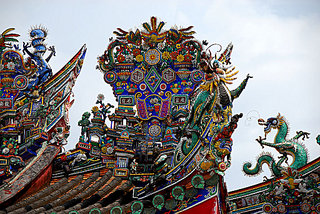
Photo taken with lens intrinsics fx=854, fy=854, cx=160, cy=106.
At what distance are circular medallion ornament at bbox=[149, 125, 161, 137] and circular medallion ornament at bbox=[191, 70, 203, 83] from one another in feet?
4.94

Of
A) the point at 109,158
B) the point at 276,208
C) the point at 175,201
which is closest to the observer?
the point at 175,201

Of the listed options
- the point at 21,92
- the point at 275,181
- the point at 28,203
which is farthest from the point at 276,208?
the point at 21,92

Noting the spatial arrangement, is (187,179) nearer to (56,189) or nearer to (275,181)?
(275,181)

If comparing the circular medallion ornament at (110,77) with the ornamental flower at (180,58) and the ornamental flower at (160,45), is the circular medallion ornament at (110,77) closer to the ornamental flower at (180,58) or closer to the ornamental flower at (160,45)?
the ornamental flower at (160,45)

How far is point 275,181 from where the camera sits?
61.3ft

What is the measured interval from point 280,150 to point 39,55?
295 inches

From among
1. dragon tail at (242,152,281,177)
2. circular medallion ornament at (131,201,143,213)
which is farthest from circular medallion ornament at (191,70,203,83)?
circular medallion ornament at (131,201,143,213)

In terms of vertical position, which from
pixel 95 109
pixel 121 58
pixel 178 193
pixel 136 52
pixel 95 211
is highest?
pixel 136 52

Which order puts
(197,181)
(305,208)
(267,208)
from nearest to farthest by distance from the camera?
(197,181) → (305,208) → (267,208)

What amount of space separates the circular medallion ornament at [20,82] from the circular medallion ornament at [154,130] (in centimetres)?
344

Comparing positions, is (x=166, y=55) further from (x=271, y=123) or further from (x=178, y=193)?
(x=178, y=193)

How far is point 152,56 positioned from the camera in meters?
21.9

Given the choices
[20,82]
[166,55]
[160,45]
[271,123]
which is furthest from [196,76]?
[20,82]

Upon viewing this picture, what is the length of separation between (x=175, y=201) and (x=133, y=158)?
3562mm
